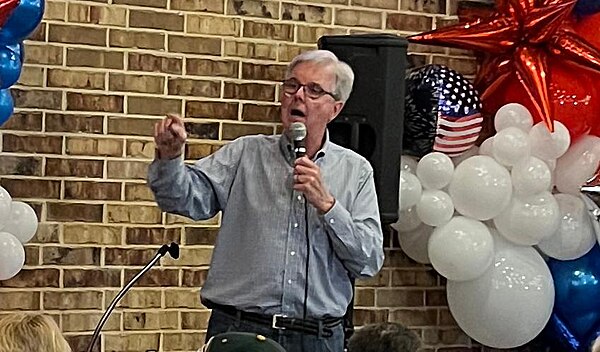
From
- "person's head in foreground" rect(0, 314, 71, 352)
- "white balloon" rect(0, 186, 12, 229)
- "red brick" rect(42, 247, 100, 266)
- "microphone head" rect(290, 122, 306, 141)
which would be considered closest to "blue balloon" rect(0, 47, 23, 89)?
"white balloon" rect(0, 186, 12, 229)

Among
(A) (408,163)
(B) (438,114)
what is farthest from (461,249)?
(B) (438,114)

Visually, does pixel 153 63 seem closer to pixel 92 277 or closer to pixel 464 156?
pixel 92 277

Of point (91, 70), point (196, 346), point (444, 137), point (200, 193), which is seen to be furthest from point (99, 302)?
point (444, 137)

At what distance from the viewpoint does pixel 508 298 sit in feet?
12.7

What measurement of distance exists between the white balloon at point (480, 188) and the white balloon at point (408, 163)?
0.49ft

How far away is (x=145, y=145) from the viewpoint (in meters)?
3.87

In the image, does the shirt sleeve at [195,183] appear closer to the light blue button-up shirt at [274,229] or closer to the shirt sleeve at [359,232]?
the light blue button-up shirt at [274,229]

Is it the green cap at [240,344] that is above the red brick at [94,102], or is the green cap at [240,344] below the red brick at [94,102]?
below

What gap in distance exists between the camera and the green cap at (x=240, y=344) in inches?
72.2

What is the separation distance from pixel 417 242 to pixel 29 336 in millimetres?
2330

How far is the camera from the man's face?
9.63 ft

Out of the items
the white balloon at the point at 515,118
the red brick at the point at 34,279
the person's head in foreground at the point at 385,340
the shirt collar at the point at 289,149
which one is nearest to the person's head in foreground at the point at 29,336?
the person's head in foreground at the point at 385,340

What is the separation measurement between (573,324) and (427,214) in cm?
73

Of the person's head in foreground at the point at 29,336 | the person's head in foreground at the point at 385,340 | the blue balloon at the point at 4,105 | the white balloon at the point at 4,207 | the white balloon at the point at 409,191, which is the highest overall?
the blue balloon at the point at 4,105
